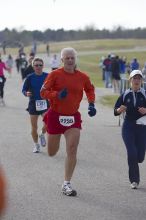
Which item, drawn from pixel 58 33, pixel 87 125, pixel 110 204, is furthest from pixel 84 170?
pixel 58 33

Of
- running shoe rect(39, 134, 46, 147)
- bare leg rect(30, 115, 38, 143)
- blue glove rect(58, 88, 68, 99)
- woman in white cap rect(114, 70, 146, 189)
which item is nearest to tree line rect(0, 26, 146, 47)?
running shoe rect(39, 134, 46, 147)

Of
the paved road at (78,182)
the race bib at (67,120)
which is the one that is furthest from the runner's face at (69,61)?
the paved road at (78,182)

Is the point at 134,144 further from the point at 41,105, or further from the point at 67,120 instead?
the point at 41,105

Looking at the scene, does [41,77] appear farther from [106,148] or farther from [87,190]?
[87,190]

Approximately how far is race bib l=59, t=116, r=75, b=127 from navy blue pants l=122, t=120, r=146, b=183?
2.88 feet

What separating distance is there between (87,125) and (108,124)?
0.60 meters

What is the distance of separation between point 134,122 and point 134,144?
30 cm

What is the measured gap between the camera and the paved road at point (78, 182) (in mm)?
6492

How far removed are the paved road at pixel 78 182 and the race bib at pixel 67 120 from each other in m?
0.91

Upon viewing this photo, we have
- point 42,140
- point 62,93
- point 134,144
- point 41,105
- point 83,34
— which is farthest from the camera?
point 83,34

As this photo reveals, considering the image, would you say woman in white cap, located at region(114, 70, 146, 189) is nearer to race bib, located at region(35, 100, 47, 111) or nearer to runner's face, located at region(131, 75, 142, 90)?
runner's face, located at region(131, 75, 142, 90)

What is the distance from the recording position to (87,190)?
7.72 metres

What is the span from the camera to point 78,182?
8.21m

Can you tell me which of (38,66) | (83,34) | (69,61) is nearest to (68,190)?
(69,61)
